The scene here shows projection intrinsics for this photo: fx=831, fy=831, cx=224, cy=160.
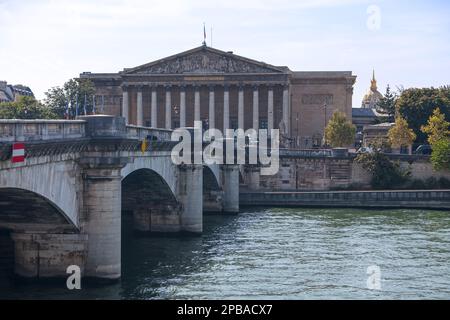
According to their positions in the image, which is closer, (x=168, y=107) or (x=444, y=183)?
(x=444, y=183)

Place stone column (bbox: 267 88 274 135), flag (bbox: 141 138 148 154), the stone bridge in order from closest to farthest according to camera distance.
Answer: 1. the stone bridge
2. flag (bbox: 141 138 148 154)
3. stone column (bbox: 267 88 274 135)

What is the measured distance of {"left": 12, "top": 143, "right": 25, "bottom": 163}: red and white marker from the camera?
29.1 m

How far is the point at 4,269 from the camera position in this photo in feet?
132

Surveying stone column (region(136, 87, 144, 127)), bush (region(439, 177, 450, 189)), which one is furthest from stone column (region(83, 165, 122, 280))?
stone column (region(136, 87, 144, 127))

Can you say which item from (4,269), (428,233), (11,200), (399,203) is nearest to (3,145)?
(11,200)

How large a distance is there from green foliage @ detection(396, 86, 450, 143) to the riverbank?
34019mm

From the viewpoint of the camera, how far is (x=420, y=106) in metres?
119

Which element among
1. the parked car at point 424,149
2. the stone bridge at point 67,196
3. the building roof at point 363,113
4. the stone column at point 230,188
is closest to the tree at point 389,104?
the building roof at point 363,113

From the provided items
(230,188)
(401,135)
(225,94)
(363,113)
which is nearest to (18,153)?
(230,188)

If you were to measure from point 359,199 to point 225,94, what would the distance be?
55.4 meters

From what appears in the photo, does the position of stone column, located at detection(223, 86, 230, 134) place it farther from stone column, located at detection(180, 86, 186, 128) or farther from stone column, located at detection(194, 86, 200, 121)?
stone column, located at detection(180, 86, 186, 128)

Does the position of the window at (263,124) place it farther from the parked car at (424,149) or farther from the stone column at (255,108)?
the parked car at (424,149)

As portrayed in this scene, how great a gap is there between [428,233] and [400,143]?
50733 millimetres

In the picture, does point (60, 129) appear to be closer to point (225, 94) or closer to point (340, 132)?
point (340, 132)
